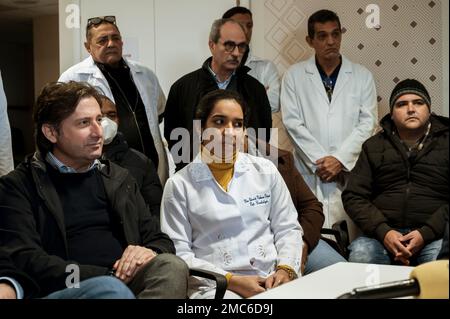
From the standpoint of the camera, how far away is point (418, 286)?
3.19 feet

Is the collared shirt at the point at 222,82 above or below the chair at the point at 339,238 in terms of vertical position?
above

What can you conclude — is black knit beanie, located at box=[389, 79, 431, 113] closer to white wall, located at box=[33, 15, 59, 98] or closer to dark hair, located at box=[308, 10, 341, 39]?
dark hair, located at box=[308, 10, 341, 39]

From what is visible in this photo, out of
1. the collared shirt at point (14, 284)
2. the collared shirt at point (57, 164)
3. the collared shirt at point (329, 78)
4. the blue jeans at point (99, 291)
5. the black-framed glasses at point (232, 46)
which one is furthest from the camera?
the collared shirt at point (329, 78)

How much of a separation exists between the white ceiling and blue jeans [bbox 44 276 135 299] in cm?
489

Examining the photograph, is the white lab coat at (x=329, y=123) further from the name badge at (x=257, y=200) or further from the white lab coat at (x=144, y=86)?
the name badge at (x=257, y=200)

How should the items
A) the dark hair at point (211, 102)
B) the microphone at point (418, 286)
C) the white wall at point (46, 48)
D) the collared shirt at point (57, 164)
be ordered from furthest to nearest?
Result: the white wall at point (46, 48), the dark hair at point (211, 102), the collared shirt at point (57, 164), the microphone at point (418, 286)

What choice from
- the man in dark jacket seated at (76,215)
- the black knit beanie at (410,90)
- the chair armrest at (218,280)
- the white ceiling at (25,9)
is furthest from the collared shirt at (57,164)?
the white ceiling at (25,9)

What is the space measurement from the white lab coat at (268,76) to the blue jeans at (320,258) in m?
0.97

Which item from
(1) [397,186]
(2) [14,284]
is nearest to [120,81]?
(1) [397,186]

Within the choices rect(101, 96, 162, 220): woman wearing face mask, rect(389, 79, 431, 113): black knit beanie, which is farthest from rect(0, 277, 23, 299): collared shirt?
rect(389, 79, 431, 113): black knit beanie

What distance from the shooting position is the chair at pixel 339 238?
2516 mm

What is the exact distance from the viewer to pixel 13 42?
26.3ft
